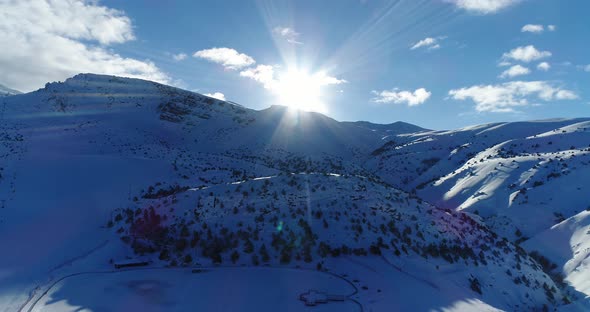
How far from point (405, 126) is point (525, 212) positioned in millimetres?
101026

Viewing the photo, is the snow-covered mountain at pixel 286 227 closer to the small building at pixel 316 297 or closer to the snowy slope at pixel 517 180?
the snowy slope at pixel 517 180

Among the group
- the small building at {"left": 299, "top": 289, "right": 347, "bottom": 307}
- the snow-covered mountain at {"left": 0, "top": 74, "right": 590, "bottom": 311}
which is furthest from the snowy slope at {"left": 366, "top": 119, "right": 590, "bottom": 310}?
the small building at {"left": 299, "top": 289, "right": 347, "bottom": 307}

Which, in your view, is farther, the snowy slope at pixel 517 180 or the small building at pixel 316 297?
the snowy slope at pixel 517 180

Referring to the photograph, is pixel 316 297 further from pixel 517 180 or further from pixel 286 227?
pixel 517 180

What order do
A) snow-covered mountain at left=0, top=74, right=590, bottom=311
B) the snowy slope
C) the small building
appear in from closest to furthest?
the small building
snow-covered mountain at left=0, top=74, right=590, bottom=311
the snowy slope

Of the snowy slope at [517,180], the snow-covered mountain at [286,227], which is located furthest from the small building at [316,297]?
the snowy slope at [517,180]

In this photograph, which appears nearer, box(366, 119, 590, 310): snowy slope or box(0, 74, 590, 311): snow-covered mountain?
box(0, 74, 590, 311): snow-covered mountain

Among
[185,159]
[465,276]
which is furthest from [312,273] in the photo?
[185,159]

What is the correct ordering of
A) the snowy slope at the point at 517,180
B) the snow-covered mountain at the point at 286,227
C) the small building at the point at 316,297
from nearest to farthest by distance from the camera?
the small building at the point at 316,297, the snow-covered mountain at the point at 286,227, the snowy slope at the point at 517,180

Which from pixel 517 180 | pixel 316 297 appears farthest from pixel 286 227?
pixel 517 180

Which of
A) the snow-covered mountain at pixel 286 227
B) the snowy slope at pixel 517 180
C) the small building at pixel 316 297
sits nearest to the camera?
the small building at pixel 316 297

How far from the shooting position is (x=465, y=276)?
14.3 m

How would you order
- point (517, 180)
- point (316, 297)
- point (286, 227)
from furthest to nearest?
point (517, 180)
point (286, 227)
point (316, 297)

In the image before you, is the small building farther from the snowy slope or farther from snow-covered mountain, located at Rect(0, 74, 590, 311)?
the snowy slope
